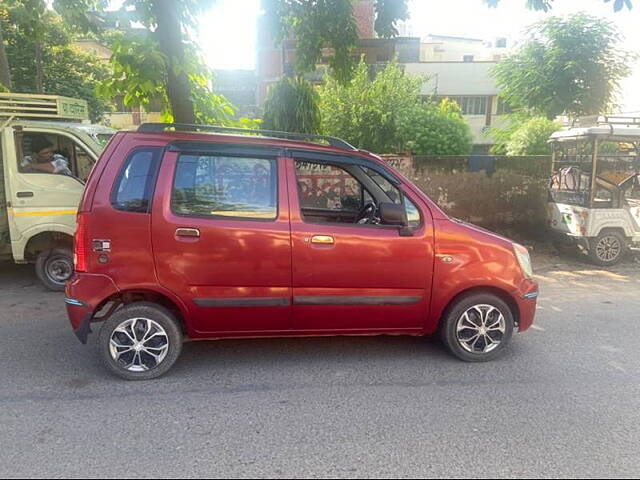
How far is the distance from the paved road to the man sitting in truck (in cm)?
238

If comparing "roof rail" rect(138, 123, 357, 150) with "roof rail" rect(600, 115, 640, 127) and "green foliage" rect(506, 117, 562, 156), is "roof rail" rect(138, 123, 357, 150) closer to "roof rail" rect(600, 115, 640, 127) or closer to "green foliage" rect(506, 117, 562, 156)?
"roof rail" rect(600, 115, 640, 127)

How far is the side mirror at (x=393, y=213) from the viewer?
3.79m

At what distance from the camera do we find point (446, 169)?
31.5ft

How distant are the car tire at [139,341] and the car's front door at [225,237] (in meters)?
0.23

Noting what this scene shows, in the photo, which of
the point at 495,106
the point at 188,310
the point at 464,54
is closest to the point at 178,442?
the point at 188,310

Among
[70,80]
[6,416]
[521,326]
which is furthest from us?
[70,80]

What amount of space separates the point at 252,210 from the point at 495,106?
3099 centimetres

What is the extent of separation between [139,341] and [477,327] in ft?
→ 9.24

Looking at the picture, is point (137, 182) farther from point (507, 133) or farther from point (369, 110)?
point (507, 133)

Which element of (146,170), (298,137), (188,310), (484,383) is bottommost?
(484,383)

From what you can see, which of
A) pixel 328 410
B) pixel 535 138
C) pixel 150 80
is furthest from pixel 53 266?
pixel 535 138

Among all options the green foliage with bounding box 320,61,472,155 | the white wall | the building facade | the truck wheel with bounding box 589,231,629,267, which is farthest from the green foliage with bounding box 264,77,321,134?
the white wall

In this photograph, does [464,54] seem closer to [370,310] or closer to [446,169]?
[446,169]

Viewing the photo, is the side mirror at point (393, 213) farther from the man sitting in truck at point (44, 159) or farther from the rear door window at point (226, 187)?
the man sitting in truck at point (44, 159)
